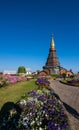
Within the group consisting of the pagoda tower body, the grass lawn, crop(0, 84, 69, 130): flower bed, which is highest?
the pagoda tower body

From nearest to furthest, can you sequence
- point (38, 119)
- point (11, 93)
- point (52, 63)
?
1. point (38, 119)
2. point (11, 93)
3. point (52, 63)

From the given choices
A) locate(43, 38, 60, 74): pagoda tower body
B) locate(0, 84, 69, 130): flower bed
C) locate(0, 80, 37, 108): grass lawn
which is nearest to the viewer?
locate(0, 84, 69, 130): flower bed

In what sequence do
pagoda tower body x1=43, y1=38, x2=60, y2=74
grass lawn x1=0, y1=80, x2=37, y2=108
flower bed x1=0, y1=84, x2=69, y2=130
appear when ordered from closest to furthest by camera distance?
1. flower bed x1=0, y1=84, x2=69, y2=130
2. grass lawn x1=0, y1=80, x2=37, y2=108
3. pagoda tower body x1=43, y1=38, x2=60, y2=74

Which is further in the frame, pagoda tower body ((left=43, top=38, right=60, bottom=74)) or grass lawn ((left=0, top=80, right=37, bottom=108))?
pagoda tower body ((left=43, top=38, right=60, bottom=74))

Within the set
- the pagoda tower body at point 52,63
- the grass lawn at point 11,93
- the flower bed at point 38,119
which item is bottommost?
the flower bed at point 38,119

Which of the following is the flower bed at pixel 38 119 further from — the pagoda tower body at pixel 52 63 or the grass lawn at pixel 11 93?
the pagoda tower body at pixel 52 63

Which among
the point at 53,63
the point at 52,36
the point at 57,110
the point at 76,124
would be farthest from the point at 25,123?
the point at 52,36

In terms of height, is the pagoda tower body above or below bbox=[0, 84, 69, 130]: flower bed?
above

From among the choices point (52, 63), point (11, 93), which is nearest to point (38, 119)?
point (11, 93)

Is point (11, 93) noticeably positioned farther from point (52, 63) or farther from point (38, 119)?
point (52, 63)

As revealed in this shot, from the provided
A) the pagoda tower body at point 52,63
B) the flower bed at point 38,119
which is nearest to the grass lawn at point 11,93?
the flower bed at point 38,119

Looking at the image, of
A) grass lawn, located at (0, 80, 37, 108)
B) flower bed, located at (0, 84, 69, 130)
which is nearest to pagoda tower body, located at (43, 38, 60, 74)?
grass lawn, located at (0, 80, 37, 108)

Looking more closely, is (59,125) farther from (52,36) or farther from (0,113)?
(52,36)

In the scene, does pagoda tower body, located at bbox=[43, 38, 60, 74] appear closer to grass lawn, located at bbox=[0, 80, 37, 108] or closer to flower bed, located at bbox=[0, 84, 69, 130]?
grass lawn, located at bbox=[0, 80, 37, 108]
